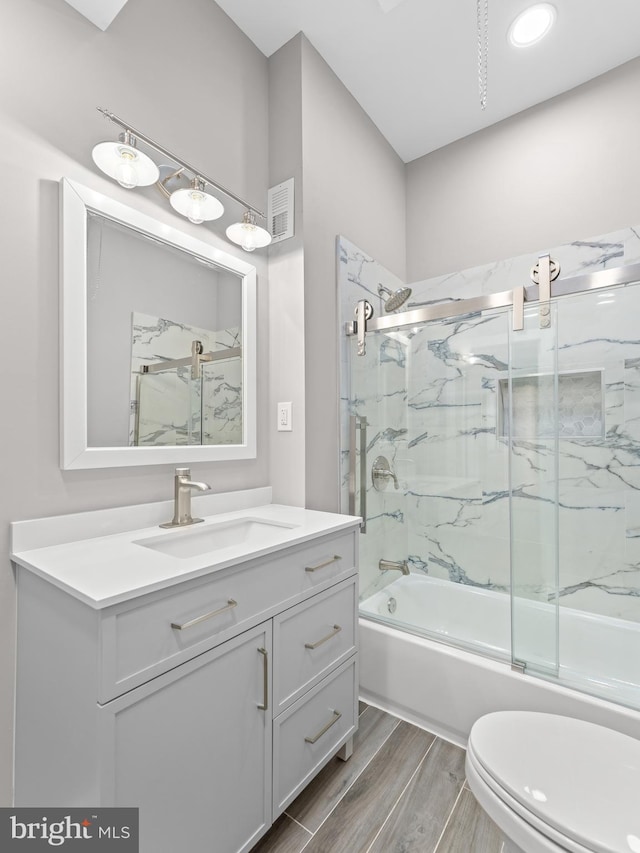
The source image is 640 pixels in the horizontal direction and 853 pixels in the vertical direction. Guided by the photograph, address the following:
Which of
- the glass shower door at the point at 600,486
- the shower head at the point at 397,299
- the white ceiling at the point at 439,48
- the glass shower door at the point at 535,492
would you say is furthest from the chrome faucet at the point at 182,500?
the white ceiling at the point at 439,48

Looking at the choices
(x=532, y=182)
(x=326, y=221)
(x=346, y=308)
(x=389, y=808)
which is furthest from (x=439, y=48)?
(x=389, y=808)

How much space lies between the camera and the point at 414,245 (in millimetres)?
2633

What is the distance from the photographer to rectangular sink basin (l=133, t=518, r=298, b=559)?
4.04 feet

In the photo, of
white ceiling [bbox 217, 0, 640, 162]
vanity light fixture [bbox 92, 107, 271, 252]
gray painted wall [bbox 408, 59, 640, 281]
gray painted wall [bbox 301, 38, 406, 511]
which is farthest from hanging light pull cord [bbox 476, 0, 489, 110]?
vanity light fixture [bbox 92, 107, 271, 252]

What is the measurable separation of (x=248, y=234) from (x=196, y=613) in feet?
4.64

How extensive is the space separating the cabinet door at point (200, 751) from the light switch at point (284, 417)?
2.87ft

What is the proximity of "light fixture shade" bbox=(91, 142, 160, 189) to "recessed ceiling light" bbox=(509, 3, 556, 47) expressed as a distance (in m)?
1.70

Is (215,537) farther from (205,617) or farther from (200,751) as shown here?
(200,751)

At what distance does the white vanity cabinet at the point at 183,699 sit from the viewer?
0.80 metres

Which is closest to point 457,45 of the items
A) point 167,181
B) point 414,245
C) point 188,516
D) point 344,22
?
point 344,22

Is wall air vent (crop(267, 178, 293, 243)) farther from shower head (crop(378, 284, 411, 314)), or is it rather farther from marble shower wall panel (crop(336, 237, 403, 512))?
shower head (crop(378, 284, 411, 314))

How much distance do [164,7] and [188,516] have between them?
1.80 m

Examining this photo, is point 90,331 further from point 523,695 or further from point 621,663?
point 621,663

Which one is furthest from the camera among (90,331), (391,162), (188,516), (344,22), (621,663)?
(391,162)
